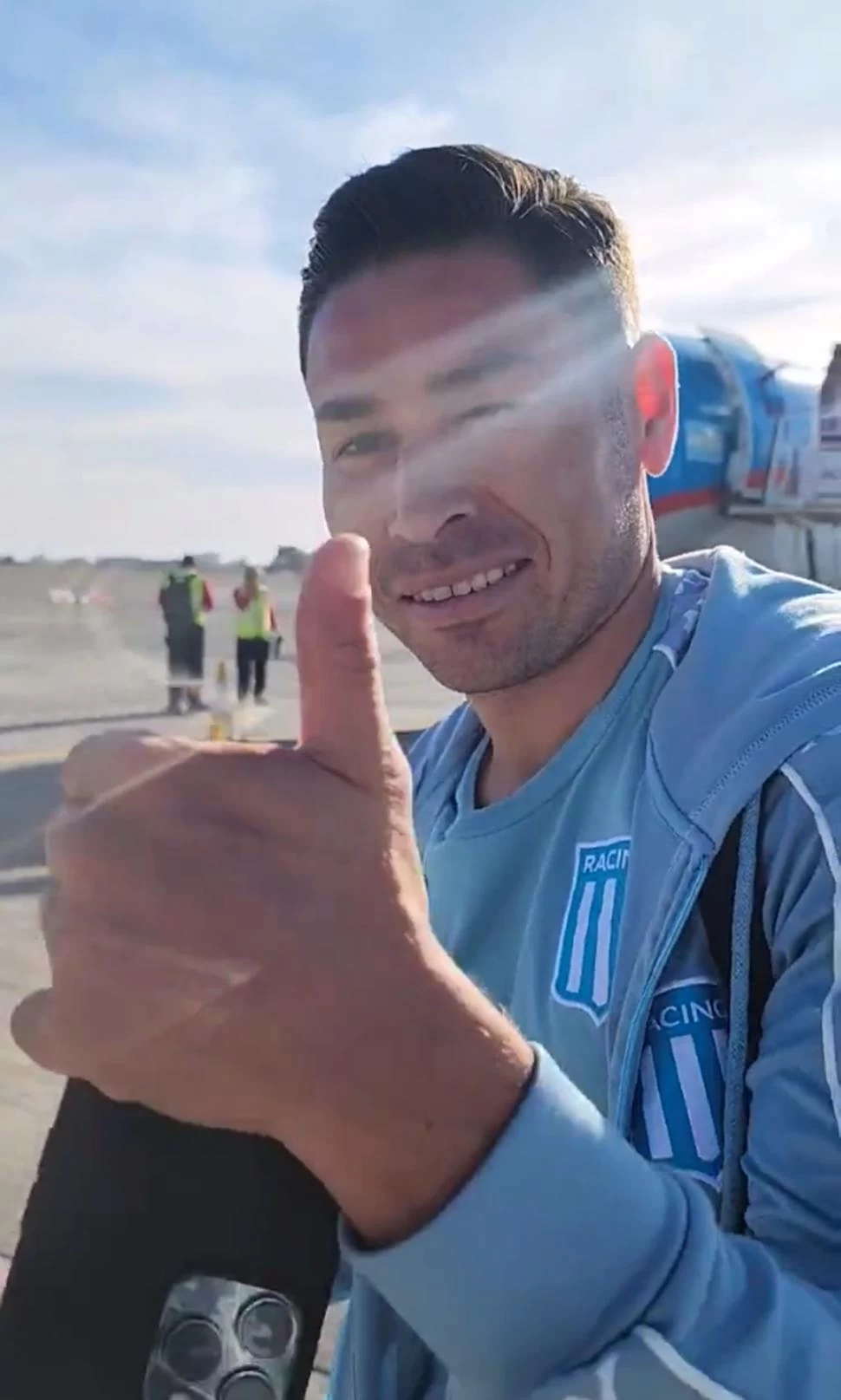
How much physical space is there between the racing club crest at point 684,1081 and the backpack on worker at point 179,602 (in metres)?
12.9

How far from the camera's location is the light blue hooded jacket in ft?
2.66

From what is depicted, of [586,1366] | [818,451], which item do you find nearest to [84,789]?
[586,1366]

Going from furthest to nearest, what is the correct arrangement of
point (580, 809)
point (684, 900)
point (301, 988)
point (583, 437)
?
point (583, 437), point (580, 809), point (684, 900), point (301, 988)

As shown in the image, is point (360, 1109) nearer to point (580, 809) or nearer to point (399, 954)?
point (399, 954)

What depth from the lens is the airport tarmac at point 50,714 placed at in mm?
3498

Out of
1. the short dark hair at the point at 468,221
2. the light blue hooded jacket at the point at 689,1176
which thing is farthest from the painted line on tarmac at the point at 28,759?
the light blue hooded jacket at the point at 689,1176

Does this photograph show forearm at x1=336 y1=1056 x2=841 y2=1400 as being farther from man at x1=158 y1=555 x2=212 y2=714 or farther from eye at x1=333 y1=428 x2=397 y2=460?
man at x1=158 y1=555 x2=212 y2=714

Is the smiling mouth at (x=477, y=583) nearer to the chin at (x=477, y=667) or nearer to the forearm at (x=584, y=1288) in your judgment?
the chin at (x=477, y=667)

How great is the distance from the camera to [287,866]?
77cm

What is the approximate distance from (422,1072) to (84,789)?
278mm

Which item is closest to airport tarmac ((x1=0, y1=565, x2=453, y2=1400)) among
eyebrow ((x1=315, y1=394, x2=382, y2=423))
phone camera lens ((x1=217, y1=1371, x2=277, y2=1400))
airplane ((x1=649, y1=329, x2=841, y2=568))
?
eyebrow ((x1=315, y1=394, x2=382, y2=423))

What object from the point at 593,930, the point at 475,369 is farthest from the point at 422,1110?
the point at 475,369

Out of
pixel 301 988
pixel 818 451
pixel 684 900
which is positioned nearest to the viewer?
pixel 301 988

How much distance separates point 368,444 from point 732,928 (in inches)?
29.7
